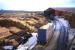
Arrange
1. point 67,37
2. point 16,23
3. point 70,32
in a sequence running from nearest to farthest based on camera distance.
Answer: point 67,37
point 70,32
point 16,23

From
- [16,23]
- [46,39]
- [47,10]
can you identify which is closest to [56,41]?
[46,39]

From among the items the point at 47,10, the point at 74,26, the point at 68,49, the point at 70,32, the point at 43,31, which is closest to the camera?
the point at 68,49

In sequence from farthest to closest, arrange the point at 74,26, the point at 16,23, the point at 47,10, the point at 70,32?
the point at 47,10 → the point at 16,23 → the point at 74,26 → the point at 70,32

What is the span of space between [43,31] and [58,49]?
2.27 m

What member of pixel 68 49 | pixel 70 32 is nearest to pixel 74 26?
pixel 70 32

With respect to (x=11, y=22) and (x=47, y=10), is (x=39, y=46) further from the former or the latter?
(x=47, y=10)

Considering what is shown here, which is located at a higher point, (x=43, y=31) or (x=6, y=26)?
(x=43, y=31)

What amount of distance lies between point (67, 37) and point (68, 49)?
3.74 m

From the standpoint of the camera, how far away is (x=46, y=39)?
1656cm

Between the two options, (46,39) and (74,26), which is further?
(74,26)

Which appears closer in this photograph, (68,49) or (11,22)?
(68,49)

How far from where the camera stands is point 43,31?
16.3 metres

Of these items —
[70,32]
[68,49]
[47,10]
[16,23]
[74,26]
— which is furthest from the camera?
[47,10]

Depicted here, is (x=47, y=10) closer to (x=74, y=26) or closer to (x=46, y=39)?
(x=74, y=26)
